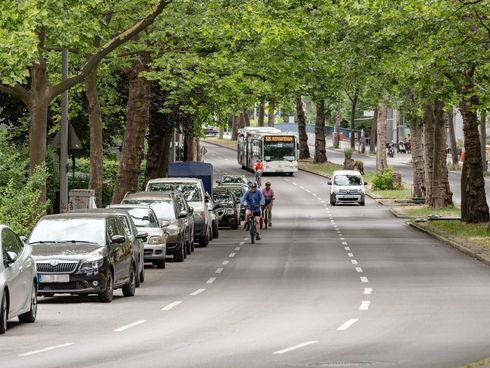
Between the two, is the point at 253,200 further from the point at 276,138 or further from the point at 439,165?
the point at 276,138

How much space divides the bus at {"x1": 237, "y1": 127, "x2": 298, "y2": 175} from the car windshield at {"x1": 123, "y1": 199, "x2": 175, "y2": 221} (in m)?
59.5

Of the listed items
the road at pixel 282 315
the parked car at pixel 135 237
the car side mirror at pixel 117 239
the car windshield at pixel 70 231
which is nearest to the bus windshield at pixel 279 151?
the road at pixel 282 315

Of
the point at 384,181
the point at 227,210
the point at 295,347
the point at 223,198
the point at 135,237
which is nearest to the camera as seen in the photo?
the point at 295,347

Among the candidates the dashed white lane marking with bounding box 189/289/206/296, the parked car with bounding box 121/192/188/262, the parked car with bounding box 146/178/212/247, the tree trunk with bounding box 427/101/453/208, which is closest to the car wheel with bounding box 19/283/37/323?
the dashed white lane marking with bounding box 189/289/206/296

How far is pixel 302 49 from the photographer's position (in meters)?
45.4

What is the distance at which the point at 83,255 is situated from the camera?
22875 millimetres

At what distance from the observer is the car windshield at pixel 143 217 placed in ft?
105

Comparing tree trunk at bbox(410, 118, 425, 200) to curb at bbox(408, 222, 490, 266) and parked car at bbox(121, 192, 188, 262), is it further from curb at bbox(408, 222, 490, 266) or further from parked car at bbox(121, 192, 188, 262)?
parked car at bbox(121, 192, 188, 262)

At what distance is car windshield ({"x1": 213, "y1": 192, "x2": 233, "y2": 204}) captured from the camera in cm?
5269

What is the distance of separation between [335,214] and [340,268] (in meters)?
31.8

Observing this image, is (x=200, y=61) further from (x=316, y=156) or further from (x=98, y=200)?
(x=316, y=156)

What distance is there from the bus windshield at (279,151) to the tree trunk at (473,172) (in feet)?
156

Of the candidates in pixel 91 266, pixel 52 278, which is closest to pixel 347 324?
pixel 91 266

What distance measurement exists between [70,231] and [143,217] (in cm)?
834
